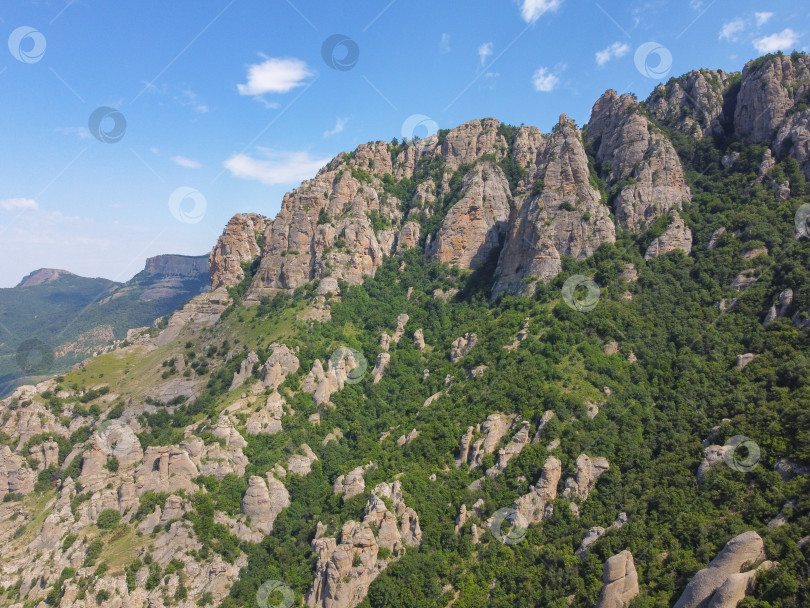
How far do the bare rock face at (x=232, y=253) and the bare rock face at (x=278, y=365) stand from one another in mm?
35597

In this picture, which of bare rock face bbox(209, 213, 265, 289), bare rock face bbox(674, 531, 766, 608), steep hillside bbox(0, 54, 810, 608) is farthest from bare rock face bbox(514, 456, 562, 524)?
bare rock face bbox(209, 213, 265, 289)

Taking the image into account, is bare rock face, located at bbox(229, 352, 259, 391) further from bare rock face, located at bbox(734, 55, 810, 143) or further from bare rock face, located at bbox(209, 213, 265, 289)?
bare rock face, located at bbox(734, 55, 810, 143)

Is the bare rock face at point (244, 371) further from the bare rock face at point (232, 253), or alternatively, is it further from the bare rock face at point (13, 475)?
the bare rock face at point (232, 253)

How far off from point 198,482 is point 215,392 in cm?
2100

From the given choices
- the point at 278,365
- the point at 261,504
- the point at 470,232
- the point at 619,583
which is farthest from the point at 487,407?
the point at 470,232

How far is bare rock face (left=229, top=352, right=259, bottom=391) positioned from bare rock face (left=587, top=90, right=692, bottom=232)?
71971 mm

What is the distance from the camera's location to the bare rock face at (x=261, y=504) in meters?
65.1

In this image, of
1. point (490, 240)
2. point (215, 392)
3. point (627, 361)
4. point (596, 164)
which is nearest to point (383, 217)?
point (490, 240)

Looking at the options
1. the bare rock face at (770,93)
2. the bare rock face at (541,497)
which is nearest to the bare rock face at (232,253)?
the bare rock face at (541,497)

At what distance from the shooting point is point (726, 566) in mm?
34750

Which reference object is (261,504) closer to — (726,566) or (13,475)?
(13,475)

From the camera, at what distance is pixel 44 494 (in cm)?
7169

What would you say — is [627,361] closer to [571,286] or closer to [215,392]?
[571,286]

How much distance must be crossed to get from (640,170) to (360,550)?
80.5 m
